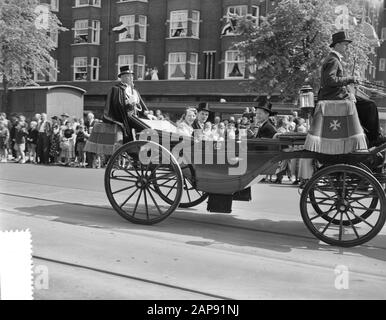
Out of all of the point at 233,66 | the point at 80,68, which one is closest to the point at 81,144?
the point at 233,66

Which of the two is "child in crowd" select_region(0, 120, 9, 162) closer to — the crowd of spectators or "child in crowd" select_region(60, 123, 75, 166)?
the crowd of spectators

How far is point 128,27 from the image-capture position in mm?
36531

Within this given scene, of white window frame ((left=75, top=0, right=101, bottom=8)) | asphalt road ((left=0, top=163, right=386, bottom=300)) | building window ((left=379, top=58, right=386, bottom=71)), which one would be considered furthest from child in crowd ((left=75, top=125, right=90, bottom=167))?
building window ((left=379, top=58, right=386, bottom=71))

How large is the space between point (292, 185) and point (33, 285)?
8980 millimetres

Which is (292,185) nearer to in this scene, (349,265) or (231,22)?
(349,265)

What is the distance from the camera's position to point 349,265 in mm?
5297

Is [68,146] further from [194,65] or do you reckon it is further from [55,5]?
[55,5]

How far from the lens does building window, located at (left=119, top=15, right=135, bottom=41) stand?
1431 inches

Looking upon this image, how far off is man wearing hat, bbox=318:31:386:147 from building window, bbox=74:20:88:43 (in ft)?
112

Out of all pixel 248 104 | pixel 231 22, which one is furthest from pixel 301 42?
→ pixel 231 22

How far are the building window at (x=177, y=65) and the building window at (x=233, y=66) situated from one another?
3.09 metres

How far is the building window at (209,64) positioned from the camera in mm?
33969

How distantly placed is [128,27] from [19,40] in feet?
37.3

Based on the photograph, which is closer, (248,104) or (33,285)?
(33,285)
